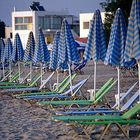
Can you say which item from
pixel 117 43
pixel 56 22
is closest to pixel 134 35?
pixel 117 43

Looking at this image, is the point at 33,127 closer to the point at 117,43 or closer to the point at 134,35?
the point at 117,43

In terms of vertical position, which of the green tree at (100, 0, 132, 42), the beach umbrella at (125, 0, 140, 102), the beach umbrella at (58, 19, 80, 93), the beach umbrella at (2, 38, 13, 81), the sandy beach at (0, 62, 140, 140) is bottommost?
the sandy beach at (0, 62, 140, 140)

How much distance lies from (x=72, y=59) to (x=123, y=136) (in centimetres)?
519

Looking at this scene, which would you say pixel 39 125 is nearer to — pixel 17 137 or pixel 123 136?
pixel 17 137

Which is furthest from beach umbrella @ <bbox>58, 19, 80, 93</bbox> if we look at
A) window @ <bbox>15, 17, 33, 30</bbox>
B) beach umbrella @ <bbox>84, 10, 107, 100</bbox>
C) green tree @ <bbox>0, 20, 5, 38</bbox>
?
green tree @ <bbox>0, 20, 5, 38</bbox>

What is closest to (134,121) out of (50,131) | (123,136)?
(123,136)

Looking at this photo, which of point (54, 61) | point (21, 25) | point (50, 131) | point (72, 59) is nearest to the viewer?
point (50, 131)

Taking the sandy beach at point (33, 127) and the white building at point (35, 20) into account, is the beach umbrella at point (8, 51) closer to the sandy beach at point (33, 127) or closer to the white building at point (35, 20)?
the sandy beach at point (33, 127)

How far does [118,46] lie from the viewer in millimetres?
10242

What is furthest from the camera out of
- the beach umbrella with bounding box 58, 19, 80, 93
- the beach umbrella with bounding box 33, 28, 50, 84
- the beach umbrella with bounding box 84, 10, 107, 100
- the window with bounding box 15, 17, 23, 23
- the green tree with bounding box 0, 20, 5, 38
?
the green tree with bounding box 0, 20, 5, 38

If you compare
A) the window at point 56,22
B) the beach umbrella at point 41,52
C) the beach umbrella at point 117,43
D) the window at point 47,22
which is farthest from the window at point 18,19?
the beach umbrella at point 117,43

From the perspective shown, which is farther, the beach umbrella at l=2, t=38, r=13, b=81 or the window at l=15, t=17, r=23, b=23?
the window at l=15, t=17, r=23, b=23

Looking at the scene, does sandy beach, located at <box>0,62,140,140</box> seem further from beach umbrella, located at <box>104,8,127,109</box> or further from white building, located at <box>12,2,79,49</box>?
white building, located at <box>12,2,79,49</box>

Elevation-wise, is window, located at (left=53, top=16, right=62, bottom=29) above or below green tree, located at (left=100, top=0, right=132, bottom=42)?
below
